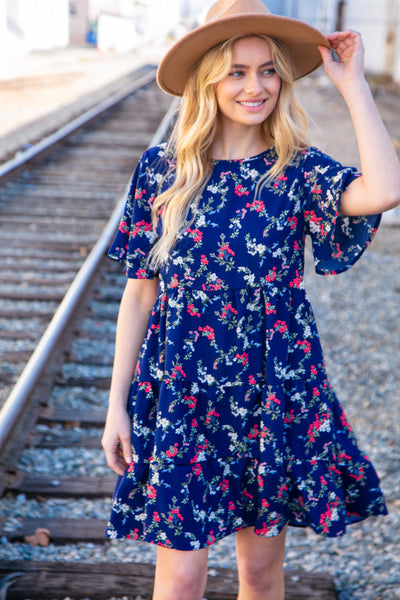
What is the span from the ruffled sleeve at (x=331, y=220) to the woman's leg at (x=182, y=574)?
0.87 m

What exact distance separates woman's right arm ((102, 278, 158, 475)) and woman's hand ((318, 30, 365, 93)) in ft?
2.49

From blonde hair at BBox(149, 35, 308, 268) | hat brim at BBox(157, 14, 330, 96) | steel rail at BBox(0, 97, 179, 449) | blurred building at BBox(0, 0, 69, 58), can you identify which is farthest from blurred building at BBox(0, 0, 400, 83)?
blonde hair at BBox(149, 35, 308, 268)

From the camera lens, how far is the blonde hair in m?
1.88

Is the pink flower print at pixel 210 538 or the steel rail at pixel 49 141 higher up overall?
the steel rail at pixel 49 141

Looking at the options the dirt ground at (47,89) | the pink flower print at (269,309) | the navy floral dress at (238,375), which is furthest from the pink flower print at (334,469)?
the dirt ground at (47,89)

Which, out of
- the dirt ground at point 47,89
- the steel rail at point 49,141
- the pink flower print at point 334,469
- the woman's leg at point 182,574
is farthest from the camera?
the dirt ground at point 47,89

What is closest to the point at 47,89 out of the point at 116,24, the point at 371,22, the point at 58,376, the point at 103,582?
the point at 371,22

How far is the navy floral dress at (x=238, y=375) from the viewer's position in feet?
6.11

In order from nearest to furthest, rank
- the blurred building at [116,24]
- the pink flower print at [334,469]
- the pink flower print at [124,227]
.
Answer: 1. the pink flower print at [334,469]
2. the pink flower print at [124,227]
3. the blurred building at [116,24]

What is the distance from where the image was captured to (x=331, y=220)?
186 cm

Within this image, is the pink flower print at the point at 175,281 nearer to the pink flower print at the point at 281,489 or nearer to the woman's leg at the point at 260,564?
the pink flower print at the point at 281,489

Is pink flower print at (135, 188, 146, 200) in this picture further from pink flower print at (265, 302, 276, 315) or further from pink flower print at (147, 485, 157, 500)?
pink flower print at (147, 485, 157, 500)

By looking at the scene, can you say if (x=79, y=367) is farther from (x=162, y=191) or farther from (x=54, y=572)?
(x=162, y=191)

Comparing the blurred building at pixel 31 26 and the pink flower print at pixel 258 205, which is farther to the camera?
the blurred building at pixel 31 26
